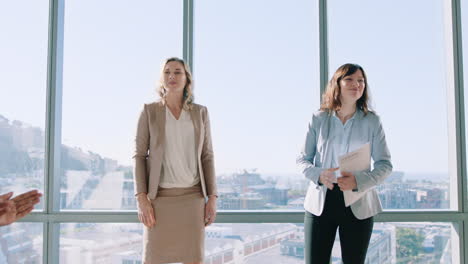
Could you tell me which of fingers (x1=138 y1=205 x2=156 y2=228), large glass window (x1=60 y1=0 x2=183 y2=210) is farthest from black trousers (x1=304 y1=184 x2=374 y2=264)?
large glass window (x1=60 y1=0 x2=183 y2=210)

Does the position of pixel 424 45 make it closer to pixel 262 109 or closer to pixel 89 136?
pixel 262 109

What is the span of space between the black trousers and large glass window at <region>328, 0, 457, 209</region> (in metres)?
0.76

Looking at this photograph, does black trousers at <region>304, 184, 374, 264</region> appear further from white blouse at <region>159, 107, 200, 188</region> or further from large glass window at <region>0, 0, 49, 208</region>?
large glass window at <region>0, 0, 49, 208</region>

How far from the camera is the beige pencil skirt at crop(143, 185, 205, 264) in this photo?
2104 millimetres

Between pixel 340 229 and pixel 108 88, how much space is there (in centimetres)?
182

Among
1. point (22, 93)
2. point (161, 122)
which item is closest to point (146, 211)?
point (161, 122)

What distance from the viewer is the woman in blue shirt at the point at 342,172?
202 cm

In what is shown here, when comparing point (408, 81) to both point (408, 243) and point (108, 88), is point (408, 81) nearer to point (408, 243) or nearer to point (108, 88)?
point (408, 243)

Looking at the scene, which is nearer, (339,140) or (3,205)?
(3,205)

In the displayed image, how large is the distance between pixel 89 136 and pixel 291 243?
5.30 ft

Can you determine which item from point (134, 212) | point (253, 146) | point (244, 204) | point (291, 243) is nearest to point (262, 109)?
point (253, 146)

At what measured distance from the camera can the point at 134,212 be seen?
2.65 meters

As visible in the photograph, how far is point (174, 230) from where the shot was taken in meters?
2.12

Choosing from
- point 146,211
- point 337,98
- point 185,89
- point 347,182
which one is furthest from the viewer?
point 185,89
